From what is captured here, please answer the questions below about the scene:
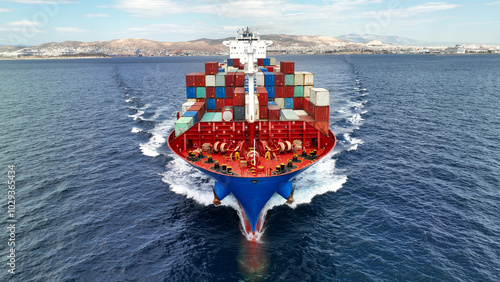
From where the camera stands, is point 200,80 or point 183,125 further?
point 200,80

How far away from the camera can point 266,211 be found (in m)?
35.2

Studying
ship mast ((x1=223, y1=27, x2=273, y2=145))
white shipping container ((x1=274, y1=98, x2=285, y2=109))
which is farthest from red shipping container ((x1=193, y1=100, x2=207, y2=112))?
white shipping container ((x1=274, y1=98, x2=285, y2=109))

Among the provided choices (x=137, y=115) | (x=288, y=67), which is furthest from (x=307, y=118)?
(x=137, y=115)

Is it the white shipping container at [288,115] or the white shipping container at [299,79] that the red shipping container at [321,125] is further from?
the white shipping container at [299,79]

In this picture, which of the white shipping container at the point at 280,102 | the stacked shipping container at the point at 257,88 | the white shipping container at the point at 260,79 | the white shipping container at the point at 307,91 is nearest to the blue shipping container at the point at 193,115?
the stacked shipping container at the point at 257,88

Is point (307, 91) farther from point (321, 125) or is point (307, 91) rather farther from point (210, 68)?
point (210, 68)

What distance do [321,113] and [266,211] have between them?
15.1 m

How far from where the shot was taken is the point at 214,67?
4569cm

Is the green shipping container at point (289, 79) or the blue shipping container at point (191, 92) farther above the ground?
the green shipping container at point (289, 79)

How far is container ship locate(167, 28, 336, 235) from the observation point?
30.9 m

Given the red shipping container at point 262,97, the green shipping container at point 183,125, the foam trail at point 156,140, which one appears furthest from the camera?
the foam trail at point 156,140

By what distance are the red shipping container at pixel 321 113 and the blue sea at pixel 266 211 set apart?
8.98 metres

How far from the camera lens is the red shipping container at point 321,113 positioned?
3978 centimetres

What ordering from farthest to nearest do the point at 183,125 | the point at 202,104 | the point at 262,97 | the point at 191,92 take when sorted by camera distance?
the point at 191,92 < the point at 202,104 < the point at 262,97 < the point at 183,125
